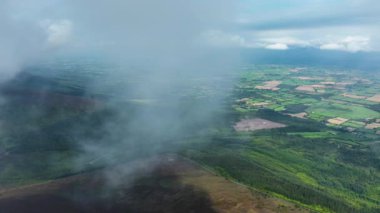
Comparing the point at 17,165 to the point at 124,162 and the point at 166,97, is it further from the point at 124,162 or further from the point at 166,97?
the point at 166,97

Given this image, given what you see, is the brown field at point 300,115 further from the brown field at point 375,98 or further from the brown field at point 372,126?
the brown field at point 375,98

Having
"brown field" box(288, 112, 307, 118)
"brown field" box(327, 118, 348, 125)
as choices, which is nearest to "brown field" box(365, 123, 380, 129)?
"brown field" box(327, 118, 348, 125)

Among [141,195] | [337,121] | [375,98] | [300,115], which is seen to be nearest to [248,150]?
[141,195]

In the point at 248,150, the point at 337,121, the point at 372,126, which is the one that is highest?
the point at 337,121

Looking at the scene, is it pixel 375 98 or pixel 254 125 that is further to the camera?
pixel 375 98

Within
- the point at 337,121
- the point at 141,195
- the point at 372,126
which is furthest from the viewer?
the point at 337,121

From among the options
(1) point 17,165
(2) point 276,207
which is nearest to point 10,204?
(1) point 17,165

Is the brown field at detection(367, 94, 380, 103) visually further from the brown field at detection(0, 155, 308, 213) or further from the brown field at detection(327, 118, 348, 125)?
the brown field at detection(0, 155, 308, 213)

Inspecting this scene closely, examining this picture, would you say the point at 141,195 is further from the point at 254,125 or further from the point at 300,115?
the point at 300,115
